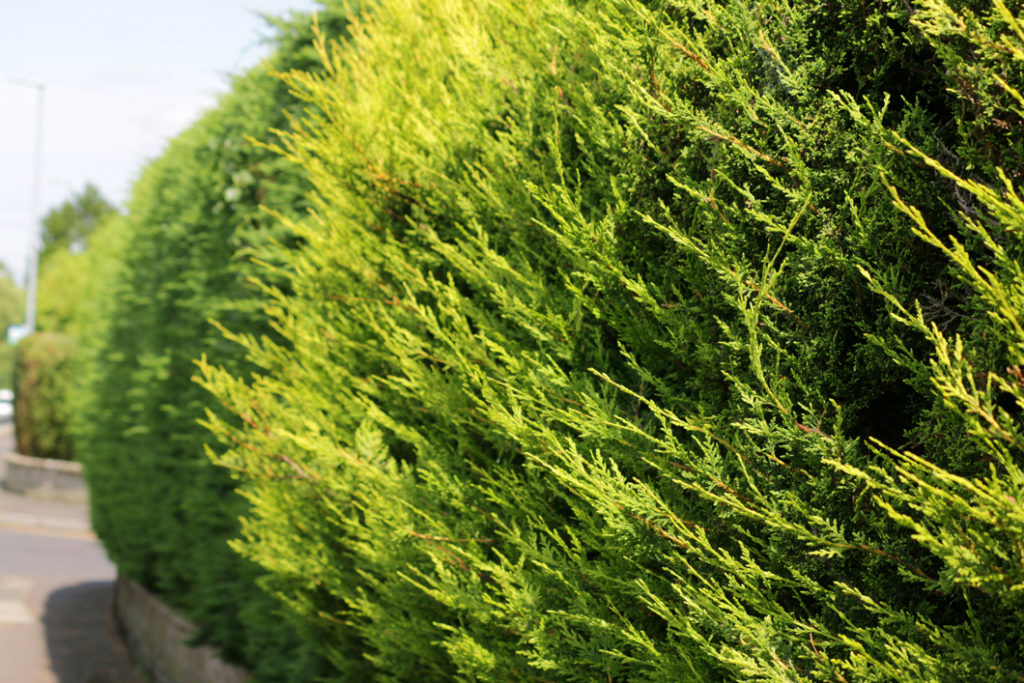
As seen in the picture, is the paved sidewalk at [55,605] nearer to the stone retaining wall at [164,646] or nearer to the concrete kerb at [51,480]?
the stone retaining wall at [164,646]

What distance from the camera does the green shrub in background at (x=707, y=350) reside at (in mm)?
1706

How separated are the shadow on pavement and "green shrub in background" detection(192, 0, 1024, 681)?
6.11 meters

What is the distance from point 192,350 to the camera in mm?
6477

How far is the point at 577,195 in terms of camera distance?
2.42m

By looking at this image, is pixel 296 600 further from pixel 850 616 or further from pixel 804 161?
pixel 804 161

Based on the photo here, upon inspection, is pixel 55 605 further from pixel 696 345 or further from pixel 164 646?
pixel 696 345

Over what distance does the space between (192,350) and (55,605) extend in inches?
247

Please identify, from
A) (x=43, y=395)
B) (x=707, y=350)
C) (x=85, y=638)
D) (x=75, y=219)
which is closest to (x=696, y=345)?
(x=707, y=350)

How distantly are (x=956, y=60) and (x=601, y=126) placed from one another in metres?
0.95

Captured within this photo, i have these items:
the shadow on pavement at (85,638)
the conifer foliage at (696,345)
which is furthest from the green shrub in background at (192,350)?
the conifer foliage at (696,345)

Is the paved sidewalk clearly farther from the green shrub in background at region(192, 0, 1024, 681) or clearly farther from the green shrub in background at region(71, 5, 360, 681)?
the green shrub in background at region(192, 0, 1024, 681)

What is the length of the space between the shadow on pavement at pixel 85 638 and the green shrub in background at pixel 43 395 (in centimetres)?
858

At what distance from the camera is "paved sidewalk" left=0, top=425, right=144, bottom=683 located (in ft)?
26.4

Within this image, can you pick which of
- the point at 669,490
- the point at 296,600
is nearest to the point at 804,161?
the point at 669,490
